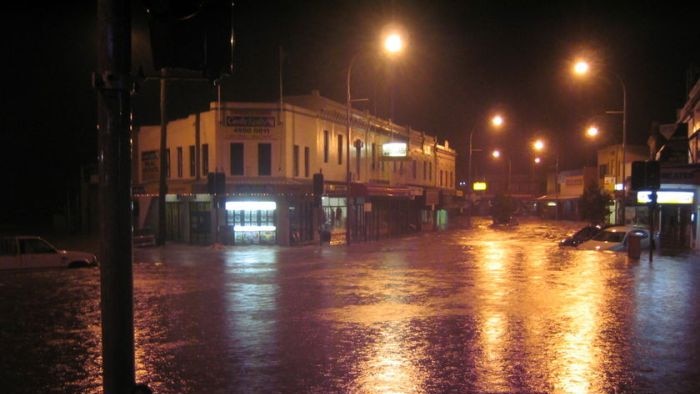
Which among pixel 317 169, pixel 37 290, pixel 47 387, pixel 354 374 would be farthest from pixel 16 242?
pixel 317 169

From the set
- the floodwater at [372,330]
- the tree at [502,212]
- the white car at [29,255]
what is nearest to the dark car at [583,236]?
the floodwater at [372,330]

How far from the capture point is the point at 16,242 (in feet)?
66.4

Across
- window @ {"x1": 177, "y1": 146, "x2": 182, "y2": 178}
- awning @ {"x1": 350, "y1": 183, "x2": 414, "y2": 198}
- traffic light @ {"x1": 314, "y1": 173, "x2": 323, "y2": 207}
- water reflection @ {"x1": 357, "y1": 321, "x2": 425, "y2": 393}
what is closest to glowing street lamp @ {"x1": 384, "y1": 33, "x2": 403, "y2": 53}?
traffic light @ {"x1": 314, "y1": 173, "x2": 323, "y2": 207}

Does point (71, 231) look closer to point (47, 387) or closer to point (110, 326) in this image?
point (47, 387)

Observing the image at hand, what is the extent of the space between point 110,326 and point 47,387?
503 cm

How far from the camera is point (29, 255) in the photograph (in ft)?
66.3

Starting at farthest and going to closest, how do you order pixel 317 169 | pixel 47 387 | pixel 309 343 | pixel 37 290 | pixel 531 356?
pixel 317 169, pixel 37 290, pixel 309 343, pixel 531 356, pixel 47 387

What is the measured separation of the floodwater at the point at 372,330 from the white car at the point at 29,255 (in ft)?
1.66

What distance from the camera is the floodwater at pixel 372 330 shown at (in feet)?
25.9

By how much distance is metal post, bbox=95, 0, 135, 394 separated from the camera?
3.47 metres

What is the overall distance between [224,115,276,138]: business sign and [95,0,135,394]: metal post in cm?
3009

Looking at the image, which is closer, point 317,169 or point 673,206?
point 673,206

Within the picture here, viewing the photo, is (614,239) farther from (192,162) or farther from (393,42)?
(192,162)

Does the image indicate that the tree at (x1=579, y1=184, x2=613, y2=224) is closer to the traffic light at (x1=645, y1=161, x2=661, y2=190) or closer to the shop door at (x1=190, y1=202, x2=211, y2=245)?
the traffic light at (x1=645, y1=161, x2=661, y2=190)
